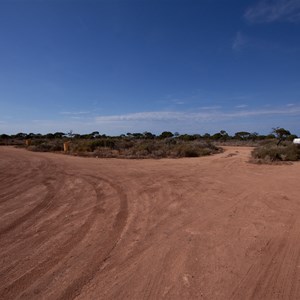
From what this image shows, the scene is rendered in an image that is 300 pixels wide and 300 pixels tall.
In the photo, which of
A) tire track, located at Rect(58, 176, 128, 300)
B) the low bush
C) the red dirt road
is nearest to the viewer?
tire track, located at Rect(58, 176, 128, 300)

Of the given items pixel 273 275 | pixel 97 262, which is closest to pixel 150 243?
pixel 97 262

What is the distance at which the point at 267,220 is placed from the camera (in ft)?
19.0

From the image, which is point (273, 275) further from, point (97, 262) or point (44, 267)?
point (44, 267)

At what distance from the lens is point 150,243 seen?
4566 mm

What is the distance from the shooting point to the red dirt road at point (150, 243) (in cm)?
336

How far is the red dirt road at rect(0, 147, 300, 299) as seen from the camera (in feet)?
11.0

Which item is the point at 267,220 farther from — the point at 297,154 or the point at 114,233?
the point at 297,154

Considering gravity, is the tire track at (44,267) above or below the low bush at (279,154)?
below

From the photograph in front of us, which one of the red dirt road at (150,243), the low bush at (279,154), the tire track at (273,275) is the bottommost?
the tire track at (273,275)

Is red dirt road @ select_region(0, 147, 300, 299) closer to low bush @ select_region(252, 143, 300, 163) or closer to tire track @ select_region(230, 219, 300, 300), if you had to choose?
tire track @ select_region(230, 219, 300, 300)

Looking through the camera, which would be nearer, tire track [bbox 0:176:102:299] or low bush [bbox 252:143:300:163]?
tire track [bbox 0:176:102:299]

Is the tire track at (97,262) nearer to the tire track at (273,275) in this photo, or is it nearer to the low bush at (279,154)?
the tire track at (273,275)

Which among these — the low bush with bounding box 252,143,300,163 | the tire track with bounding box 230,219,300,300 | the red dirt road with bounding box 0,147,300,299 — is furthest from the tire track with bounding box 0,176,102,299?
the low bush with bounding box 252,143,300,163

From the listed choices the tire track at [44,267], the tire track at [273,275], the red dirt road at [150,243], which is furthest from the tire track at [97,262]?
the tire track at [273,275]
